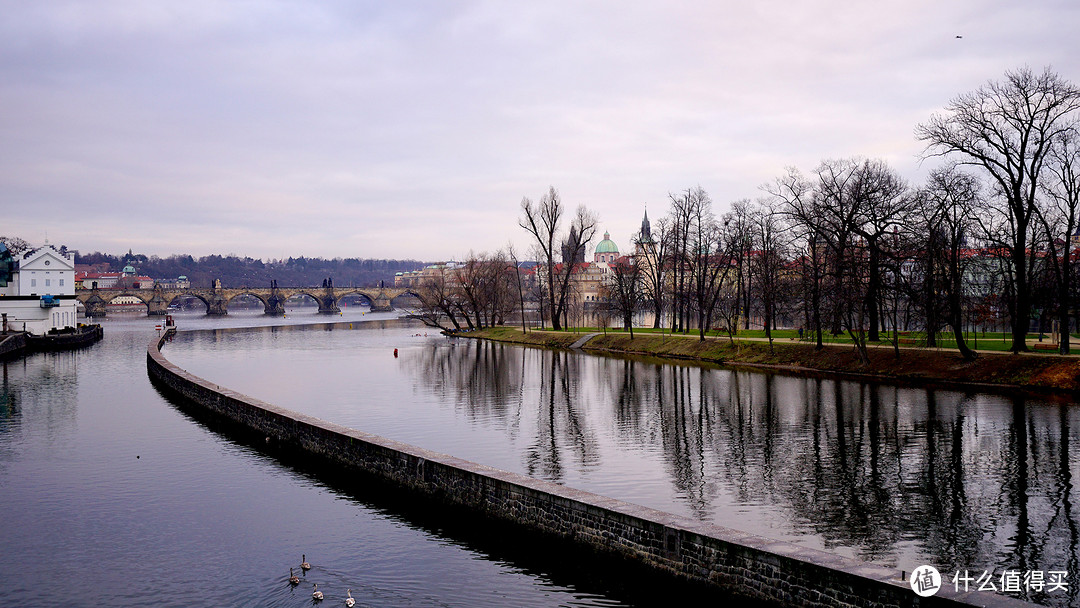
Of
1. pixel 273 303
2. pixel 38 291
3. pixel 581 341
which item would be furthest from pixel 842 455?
pixel 273 303

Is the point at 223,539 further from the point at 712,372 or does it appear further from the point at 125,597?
the point at 712,372

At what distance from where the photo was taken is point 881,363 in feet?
159

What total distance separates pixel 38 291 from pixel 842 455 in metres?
95.5

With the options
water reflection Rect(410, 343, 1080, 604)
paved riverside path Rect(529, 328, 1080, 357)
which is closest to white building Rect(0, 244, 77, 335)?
paved riverside path Rect(529, 328, 1080, 357)

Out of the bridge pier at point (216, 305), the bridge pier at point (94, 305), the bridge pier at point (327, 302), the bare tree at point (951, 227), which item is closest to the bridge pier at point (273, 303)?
the bridge pier at point (216, 305)

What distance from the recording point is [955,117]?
43.1 metres

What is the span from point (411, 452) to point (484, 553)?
553 centimetres

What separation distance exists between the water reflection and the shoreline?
2.86 meters

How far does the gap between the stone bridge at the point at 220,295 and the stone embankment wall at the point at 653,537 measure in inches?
5706

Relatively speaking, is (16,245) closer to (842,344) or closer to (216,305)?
(216,305)

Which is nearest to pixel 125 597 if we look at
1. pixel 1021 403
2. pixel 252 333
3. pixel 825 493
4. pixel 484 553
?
pixel 484 553

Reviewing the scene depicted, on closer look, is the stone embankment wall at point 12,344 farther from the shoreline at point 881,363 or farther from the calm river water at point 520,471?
the shoreline at point 881,363

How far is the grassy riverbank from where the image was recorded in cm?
4031

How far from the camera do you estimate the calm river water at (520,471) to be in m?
17.0
